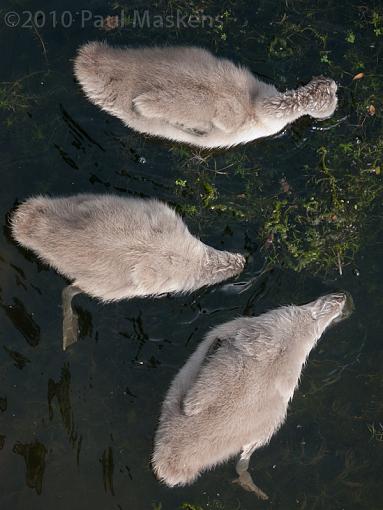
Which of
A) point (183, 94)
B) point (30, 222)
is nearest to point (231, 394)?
point (30, 222)

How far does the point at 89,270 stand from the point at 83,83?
4.88ft

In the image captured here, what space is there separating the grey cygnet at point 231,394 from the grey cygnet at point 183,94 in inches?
63.4

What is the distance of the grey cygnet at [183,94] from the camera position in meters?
5.08

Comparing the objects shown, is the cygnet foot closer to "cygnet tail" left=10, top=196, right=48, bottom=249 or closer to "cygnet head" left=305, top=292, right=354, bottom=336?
"cygnet head" left=305, top=292, right=354, bottom=336

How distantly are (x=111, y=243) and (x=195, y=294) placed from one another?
49.5 inches

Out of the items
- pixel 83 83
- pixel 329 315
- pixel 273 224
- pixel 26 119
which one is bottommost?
pixel 329 315

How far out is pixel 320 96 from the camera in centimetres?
568

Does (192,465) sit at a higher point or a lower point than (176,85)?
lower

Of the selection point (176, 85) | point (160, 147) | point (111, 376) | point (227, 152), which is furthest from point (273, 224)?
point (111, 376)

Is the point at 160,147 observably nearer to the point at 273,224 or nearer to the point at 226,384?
the point at 273,224

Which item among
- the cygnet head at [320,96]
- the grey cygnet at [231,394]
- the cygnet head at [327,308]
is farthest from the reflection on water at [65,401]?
the cygnet head at [320,96]

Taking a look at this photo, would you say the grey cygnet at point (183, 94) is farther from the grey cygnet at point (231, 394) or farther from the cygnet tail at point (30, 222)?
the grey cygnet at point (231, 394)

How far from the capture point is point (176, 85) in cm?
507

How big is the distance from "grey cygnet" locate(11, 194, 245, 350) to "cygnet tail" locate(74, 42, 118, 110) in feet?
2.65
